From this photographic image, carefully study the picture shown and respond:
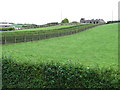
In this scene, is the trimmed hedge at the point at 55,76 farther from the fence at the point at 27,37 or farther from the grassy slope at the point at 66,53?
the fence at the point at 27,37

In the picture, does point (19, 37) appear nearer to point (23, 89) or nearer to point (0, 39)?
point (0, 39)

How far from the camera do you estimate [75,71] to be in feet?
29.7

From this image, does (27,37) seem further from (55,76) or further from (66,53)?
(55,76)

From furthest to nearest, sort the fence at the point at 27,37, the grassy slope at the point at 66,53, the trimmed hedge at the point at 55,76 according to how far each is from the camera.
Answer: the fence at the point at 27,37
the grassy slope at the point at 66,53
the trimmed hedge at the point at 55,76

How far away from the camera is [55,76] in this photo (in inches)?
376

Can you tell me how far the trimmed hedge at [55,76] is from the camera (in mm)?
8577

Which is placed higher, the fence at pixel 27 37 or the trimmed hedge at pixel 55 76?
the fence at pixel 27 37

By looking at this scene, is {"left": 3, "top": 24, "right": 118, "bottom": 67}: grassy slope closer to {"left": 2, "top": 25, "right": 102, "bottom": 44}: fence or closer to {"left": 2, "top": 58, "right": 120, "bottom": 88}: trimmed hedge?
{"left": 2, "top": 58, "right": 120, "bottom": 88}: trimmed hedge

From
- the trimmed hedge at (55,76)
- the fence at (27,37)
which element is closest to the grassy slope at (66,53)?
the trimmed hedge at (55,76)

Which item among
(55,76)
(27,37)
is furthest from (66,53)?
(27,37)

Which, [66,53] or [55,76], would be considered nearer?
[55,76]

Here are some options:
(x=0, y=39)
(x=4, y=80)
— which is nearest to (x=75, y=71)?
(x=4, y=80)

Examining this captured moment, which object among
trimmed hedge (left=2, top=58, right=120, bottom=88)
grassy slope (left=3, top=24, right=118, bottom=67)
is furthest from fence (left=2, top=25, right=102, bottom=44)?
trimmed hedge (left=2, top=58, right=120, bottom=88)

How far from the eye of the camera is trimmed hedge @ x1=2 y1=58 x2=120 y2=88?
8.58m
